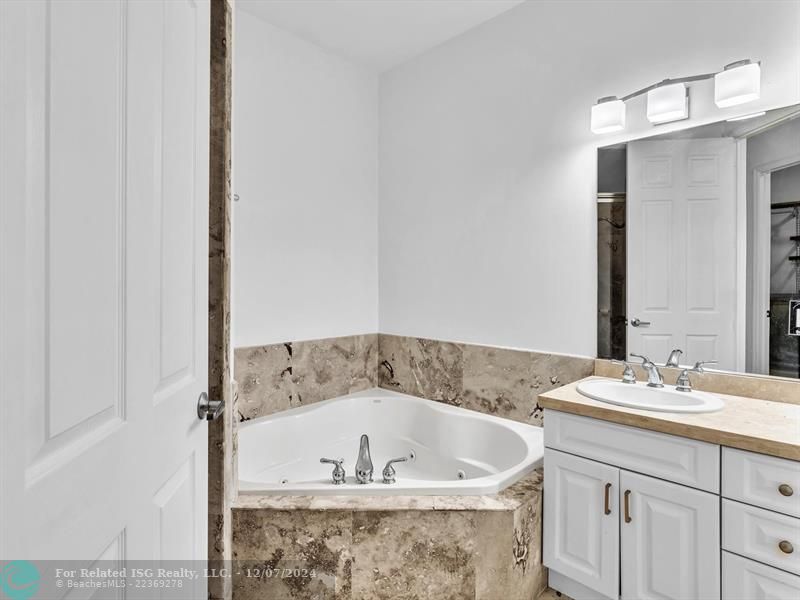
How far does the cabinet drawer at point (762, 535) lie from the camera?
1.24m

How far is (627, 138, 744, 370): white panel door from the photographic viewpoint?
1833 mm

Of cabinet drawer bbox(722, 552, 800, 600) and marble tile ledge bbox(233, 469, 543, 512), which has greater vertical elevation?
marble tile ledge bbox(233, 469, 543, 512)

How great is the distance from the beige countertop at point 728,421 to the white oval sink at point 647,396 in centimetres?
2

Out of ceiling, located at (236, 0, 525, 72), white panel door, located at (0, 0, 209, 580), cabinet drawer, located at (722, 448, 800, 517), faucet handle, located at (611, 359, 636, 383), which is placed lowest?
cabinet drawer, located at (722, 448, 800, 517)

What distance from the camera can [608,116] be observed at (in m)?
2.04

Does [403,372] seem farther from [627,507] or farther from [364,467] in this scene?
[627,507]

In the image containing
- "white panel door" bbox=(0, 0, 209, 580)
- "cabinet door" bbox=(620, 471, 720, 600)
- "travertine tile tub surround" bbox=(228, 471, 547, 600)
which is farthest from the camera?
"travertine tile tub surround" bbox=(228, 471, 547, 600)

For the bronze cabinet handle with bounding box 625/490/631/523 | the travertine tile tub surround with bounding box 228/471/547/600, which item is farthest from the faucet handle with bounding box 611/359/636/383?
the travertine tile tub surround with bounding box 228/471/547/600

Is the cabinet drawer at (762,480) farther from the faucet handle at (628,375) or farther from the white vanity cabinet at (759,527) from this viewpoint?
the faucet handle at (628,375)

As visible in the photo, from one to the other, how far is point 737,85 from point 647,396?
1.24 meters

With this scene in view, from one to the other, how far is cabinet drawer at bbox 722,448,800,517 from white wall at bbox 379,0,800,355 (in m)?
0.91

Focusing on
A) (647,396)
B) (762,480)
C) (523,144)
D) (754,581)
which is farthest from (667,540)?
(523,144)

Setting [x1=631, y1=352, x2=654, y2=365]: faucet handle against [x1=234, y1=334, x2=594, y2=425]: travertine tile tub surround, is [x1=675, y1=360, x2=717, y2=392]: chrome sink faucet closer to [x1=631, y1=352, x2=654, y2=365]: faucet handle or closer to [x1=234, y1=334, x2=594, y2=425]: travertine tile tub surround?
[x1=631, y1=352, x2=654, y2=365]: faucet handle

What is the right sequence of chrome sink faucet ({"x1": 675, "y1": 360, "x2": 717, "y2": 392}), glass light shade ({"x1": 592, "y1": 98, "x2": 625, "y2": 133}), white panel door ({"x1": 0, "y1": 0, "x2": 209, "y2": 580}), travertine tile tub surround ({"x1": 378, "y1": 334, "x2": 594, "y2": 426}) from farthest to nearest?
travertine tile tub surround ({"x1": 378, "y1": 334, "x2": 594, "y2": 426}) → glass light shade ({"x1": 592, "y1": 98, "x2": 625, "y2": 133}) → chrome sink faucet ({"x1": 675, "y1": 360, "x2": 717, "y2": 392}) → white panel door ({"x1": 0, "y1": 0, "x2": 209, "y2": 580})
